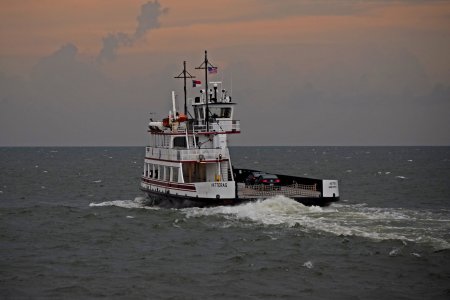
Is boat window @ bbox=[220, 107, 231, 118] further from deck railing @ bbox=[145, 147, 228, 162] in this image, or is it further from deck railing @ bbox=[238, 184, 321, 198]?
deck railing @ bbox=[238, 184, 321, 198]

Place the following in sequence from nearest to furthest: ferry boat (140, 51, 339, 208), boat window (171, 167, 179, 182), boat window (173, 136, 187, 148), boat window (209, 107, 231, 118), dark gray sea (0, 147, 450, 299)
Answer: dark gray sea (0, 147, 450, 299) → ferry boat (140, 51, 339, 208) → boat window (171, 167, 179, 182) → boat window (173, 136, 187, 148) → boat window (209, 107, 231, 118)

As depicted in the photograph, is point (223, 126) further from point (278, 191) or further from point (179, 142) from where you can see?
point (278, 191)

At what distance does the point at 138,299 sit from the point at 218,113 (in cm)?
2561

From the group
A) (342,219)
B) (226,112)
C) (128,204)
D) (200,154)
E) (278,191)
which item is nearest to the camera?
(342,219)

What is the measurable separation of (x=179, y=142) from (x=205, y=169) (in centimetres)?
314

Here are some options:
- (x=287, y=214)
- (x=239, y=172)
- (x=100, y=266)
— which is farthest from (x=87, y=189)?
(x=100, y=266)

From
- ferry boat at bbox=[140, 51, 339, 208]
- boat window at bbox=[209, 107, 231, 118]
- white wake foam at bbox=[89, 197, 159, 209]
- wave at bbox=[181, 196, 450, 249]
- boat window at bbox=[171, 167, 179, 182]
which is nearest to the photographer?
wave at bbox=[181, 196, 450, 249]

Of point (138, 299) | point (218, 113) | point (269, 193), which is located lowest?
point (138, 299)

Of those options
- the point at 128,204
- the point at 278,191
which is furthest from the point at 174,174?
the point at 278,191

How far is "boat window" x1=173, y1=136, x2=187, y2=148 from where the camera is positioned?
51906 millimetres

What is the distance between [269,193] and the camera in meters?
47.6

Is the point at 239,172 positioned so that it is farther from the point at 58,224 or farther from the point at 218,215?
the point at 58,224

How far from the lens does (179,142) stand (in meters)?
52.3

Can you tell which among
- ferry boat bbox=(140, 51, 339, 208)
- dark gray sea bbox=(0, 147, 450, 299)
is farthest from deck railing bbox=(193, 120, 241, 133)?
dark gray sea bbox=(0, 147, 450, 299)
